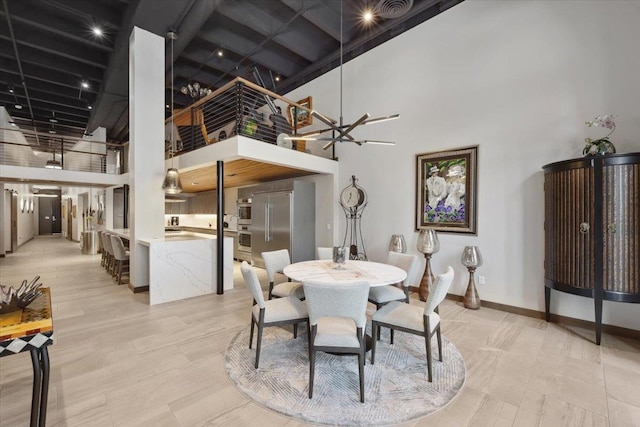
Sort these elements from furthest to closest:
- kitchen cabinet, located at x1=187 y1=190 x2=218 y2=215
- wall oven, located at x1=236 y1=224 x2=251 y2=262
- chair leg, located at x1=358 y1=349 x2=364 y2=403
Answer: kitchen cabinet, located at x1=187 y1=190 x2=218 y2=215
wall oven, located at x1=236 y1=224 x2=251 y2=262
chair leg, located at x1=358 y1=349 x2=364 y2=403

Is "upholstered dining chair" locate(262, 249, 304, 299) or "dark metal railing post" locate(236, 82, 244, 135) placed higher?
"dark metal railing post" locate(236, 82, 244, 135)

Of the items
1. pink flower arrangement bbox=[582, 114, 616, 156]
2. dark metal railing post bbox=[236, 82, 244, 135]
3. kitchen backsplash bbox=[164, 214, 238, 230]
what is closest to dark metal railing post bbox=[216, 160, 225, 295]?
dark metal railing post bbox=[236, 82, 244, 135]

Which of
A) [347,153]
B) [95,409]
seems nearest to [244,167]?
[347,153]

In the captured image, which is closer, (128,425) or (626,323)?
(128,425)

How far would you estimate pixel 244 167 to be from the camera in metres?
5.36

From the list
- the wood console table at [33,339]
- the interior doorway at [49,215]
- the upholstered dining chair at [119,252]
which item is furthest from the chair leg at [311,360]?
the interior doorway at [49,215]

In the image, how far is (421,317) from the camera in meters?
2.43

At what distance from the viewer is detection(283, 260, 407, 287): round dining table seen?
2.53m

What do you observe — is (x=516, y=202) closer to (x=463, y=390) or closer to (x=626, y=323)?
(x=626, y=323)

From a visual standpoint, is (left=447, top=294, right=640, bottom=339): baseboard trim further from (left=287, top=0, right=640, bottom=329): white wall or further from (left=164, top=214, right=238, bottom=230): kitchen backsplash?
(left=164, top=214, right=238, bottom=230): kitchen backsplash

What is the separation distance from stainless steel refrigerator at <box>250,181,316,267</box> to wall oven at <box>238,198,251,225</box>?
0.56 meters

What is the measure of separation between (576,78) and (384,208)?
3.12m

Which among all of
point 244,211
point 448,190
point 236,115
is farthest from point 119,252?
point 448,190

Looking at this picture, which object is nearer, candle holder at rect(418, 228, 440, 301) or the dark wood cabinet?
the dark wood cabinet
